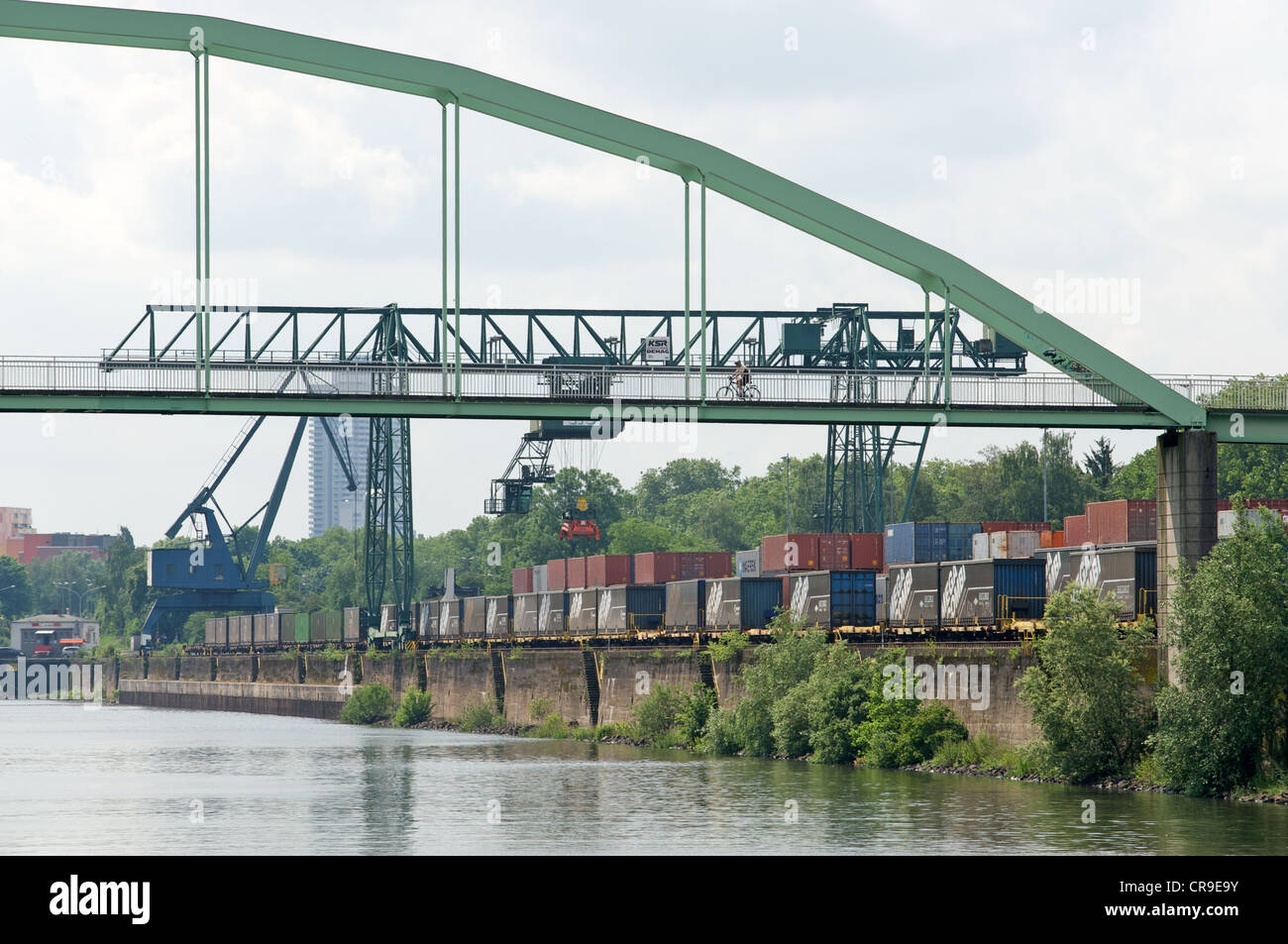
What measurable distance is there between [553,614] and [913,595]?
40559 mm

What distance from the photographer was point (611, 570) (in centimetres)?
10769

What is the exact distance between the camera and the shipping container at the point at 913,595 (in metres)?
69.2

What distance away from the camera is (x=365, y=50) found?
50844mm

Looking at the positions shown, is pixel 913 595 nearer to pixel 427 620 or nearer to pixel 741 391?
pixel 741 391

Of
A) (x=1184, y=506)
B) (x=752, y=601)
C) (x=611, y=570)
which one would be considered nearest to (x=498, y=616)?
(x=611, y=570)

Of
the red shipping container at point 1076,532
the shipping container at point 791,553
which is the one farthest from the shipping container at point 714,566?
the red shipping container at point 1076,532

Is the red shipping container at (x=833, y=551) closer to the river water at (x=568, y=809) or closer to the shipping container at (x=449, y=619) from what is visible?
the river water at (x=568, y=809)

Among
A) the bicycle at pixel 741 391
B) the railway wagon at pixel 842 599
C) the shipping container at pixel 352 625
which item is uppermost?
the bicycle at pixel 741 391

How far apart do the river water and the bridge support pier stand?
7288 mm

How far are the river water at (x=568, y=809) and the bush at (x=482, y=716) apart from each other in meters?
24.4

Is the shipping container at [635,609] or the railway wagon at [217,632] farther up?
the shipping container at [635,609]
